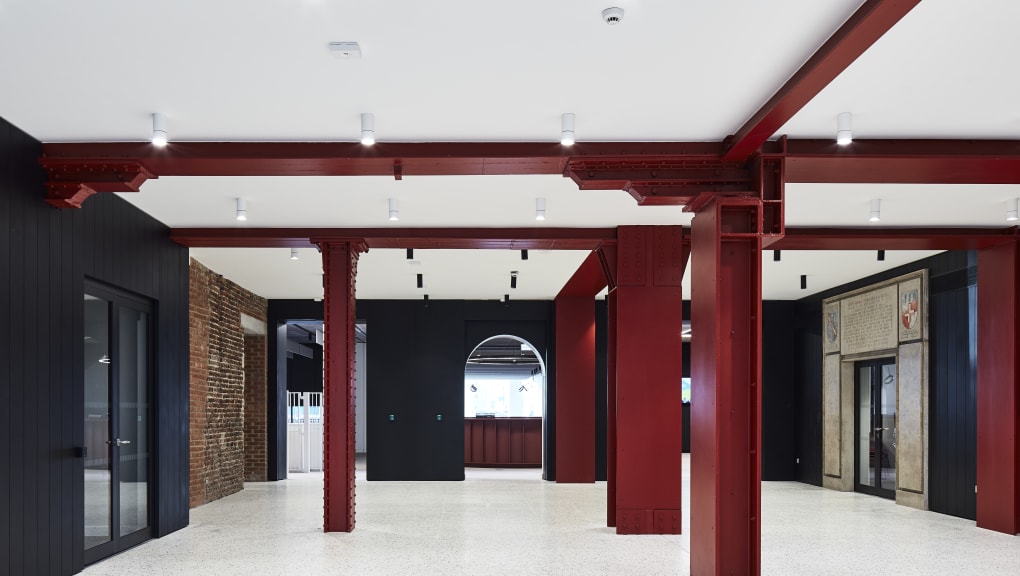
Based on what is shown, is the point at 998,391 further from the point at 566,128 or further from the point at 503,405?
the point at 503,405

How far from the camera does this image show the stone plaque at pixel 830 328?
1444cm

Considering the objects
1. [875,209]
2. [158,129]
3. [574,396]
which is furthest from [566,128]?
[574,396]

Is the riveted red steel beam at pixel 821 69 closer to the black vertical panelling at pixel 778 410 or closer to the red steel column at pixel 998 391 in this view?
the red steel column at pixel 998 391

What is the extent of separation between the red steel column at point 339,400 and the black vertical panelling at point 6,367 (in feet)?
11.5

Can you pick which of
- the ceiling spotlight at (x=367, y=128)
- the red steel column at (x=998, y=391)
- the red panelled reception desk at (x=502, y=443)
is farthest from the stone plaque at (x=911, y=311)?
the ceiling spotlight at (x=367, y=128)

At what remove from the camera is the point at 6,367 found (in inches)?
231

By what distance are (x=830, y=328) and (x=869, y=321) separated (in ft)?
4.88

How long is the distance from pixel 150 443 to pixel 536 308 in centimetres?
861

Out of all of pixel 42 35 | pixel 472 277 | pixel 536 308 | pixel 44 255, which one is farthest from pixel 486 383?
pixel 42 35

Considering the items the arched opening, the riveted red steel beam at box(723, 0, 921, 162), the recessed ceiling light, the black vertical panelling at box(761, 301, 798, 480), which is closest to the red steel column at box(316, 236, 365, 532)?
the riveted red steel beam at box(723, 0, 921, 162)

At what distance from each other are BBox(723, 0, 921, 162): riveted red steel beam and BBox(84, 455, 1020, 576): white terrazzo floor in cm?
347

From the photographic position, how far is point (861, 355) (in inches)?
532

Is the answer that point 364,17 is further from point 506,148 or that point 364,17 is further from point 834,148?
point 834,148

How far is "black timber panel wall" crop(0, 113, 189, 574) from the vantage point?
590 centimetres
